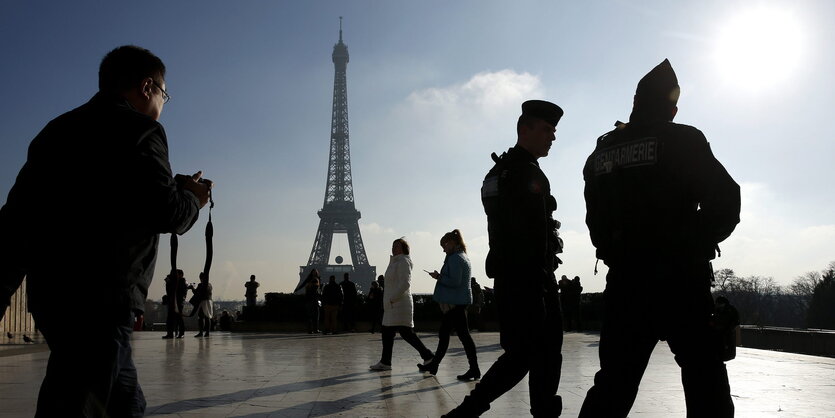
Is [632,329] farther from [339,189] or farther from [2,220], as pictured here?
[339,189]

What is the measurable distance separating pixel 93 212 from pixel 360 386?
16.0ft

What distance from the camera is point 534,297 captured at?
12.4ft

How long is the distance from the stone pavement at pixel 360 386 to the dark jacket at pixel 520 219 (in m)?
1.60

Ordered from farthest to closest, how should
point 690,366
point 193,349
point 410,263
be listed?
point 193,349
point 410,263
point 690,366

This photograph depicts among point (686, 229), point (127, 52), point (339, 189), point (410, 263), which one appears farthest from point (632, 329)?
point (339, 189)

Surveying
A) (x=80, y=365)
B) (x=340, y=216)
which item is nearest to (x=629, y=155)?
(x=80, y=365)

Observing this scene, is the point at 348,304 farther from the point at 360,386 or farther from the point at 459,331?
the point at 360,386

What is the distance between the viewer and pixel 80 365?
82.6 inches

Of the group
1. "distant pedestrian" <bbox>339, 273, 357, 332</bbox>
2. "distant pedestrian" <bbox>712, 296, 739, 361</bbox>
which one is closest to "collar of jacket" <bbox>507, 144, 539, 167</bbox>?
"distant pedestrian" <bbox>712, 296, 739, 361</bbox>

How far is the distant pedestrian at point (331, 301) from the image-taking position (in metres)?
19.3

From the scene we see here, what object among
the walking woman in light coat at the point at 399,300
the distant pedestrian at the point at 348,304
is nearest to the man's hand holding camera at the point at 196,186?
the walking woman in light coat at the point at 399,300

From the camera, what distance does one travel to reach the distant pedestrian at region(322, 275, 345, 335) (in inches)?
760

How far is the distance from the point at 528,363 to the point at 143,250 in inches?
88.3

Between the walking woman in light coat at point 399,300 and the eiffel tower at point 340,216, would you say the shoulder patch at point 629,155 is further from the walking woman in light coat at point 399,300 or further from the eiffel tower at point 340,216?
the eiffel tower at point 340,216
